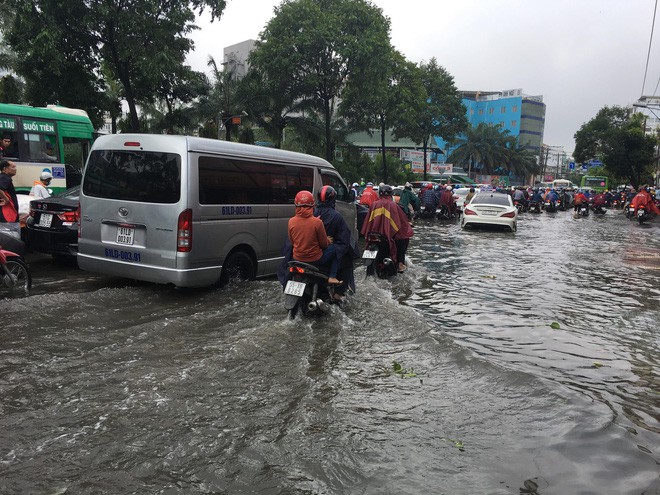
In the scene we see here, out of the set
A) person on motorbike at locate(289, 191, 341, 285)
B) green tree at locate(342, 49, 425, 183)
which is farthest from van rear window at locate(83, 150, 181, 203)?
green tree at locate(342, 49, 425, 183)

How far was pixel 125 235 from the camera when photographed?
7.02 m

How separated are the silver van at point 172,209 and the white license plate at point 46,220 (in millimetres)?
2028

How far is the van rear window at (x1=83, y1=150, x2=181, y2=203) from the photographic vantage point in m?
6.79

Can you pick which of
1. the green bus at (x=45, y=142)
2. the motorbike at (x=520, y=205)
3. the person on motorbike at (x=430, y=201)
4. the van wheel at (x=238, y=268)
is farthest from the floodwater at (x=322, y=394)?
the motorbike at (x=520, y=205)

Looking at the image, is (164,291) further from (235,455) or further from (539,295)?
(539,295)

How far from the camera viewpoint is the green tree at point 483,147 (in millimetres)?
72312

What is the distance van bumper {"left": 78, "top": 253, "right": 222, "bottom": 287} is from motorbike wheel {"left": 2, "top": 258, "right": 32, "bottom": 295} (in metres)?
0.76

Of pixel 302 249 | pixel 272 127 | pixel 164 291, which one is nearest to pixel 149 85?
pixel 272 127

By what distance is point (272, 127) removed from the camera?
30.5 meters

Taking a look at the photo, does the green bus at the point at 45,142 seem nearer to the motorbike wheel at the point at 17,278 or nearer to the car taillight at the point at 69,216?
the car taillight at the point at 69,216

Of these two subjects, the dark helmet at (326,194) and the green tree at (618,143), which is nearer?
the dark helmet at (326,194)

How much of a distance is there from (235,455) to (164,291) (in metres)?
4.60

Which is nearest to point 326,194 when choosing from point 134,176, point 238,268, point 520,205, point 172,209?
point 172,209

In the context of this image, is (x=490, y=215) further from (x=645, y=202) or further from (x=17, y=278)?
(x=17, y=278)
